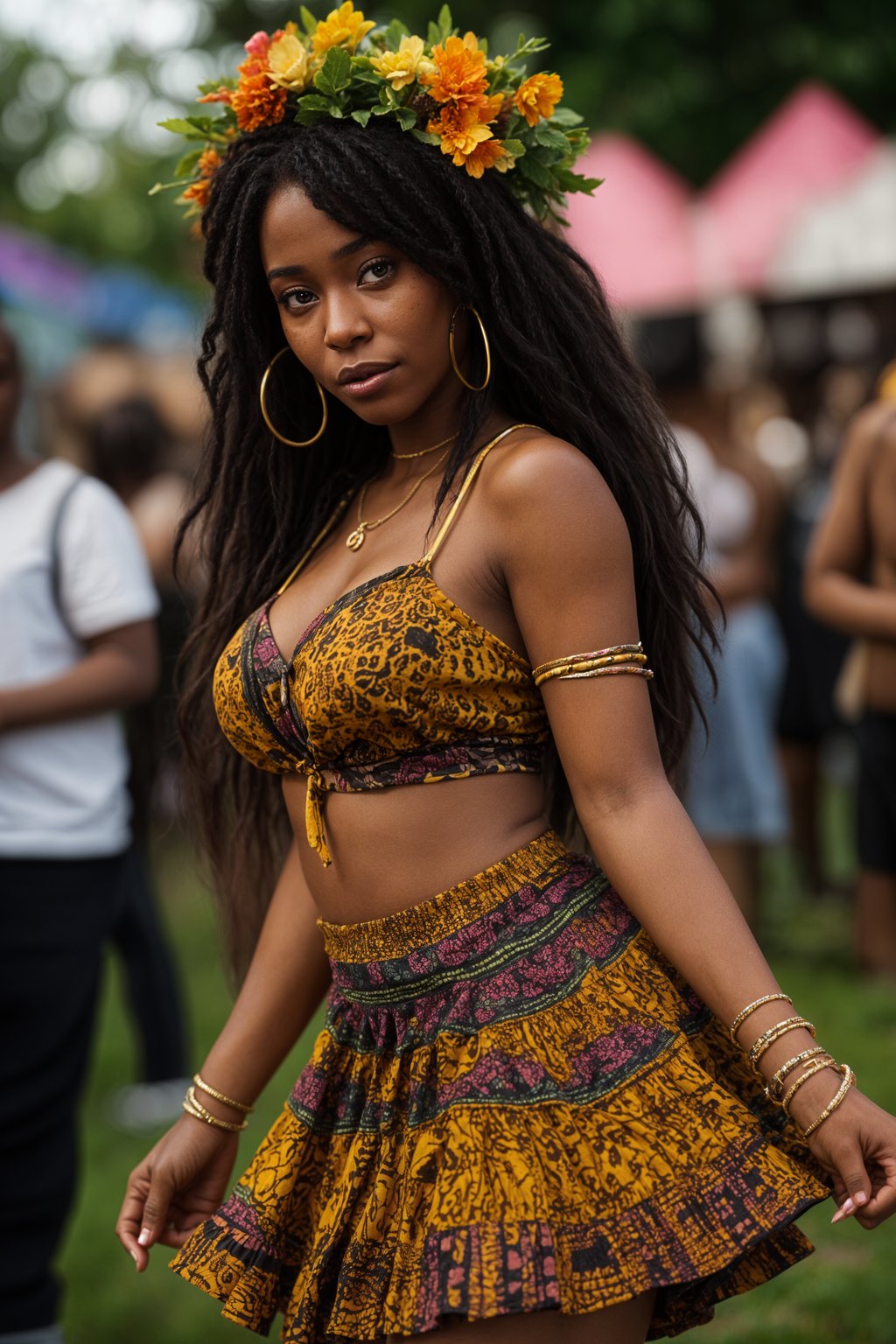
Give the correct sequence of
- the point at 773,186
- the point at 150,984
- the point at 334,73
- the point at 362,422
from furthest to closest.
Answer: the point at 773,186 < the point at 150,984 < the point at 362,422 < the point at 334,73

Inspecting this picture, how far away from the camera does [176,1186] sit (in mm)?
2482

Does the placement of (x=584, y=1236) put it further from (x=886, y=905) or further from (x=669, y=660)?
(x=886, y=905)

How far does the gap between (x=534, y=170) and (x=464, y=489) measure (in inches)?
20.7

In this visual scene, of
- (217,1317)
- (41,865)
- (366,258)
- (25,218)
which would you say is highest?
(25,218)

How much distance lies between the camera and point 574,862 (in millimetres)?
2295

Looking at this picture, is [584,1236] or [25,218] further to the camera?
[25,218]

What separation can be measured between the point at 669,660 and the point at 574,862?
37cm

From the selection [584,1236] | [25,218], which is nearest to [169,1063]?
[584,1236]

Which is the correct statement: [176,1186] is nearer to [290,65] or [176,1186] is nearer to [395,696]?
[395,696]

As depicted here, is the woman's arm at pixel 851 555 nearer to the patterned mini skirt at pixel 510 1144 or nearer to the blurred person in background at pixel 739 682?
the blurred person in background at pixel 739 682

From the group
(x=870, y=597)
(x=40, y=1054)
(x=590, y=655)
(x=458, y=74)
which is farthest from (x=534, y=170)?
(x=870, y=597)

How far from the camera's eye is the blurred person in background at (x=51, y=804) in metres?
3.45

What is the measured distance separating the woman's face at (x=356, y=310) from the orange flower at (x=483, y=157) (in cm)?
Answer: 17

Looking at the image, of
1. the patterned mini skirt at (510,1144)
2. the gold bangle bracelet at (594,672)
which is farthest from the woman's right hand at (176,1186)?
the gold bangle bracelet at (594,672)
